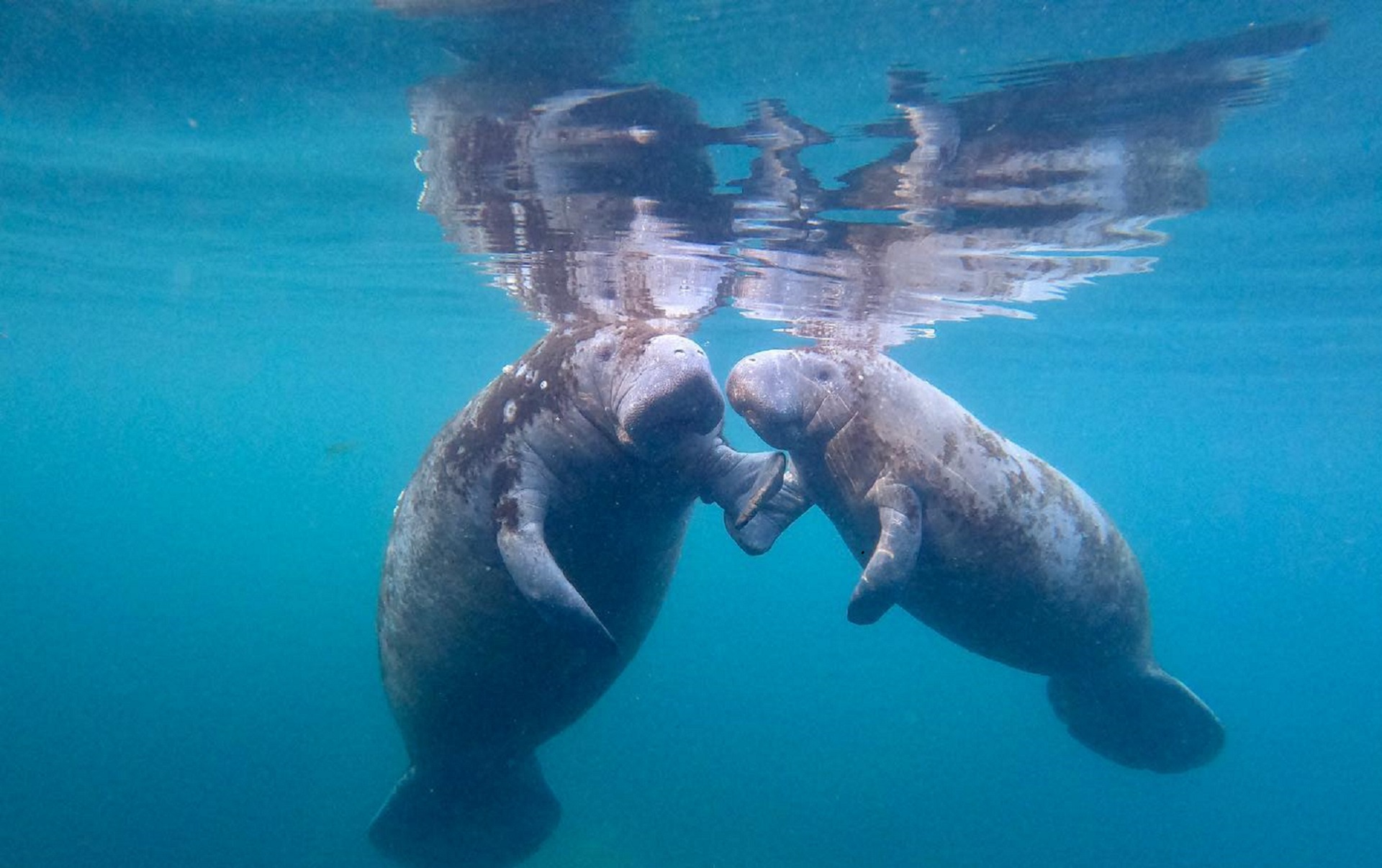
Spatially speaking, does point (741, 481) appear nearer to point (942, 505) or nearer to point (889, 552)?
point (889, 552)

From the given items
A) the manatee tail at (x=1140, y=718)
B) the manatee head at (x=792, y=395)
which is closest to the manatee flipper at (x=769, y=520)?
the manatee head at (x=792, y=395)

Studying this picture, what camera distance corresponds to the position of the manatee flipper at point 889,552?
4.91m

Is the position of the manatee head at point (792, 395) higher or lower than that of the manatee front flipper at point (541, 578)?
higher

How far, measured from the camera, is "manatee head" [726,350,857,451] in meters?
5.67

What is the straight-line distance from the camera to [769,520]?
5039mm

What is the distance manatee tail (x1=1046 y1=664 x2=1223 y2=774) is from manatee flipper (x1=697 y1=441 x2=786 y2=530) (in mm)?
4821

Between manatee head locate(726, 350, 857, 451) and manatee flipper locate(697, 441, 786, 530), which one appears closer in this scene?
manatee flipper locate(697, 441, 786, 530)

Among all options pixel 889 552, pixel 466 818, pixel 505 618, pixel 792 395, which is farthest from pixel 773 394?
pixel 466 818

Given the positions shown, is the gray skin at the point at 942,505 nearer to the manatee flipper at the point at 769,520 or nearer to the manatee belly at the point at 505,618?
the manatee flipper at the point at 769,520

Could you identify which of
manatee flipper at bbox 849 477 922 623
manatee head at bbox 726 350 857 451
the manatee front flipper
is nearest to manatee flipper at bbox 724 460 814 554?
manatee head at bbox 726 350 857 451

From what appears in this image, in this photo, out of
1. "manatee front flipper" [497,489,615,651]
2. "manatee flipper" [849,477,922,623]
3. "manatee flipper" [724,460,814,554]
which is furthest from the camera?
"manatee flipper" [849,477,922,623]

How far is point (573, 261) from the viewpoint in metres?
12.6

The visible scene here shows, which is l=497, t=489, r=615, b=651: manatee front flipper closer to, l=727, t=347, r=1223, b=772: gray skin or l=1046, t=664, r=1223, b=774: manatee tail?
l=727, t=347, r=1223, b=772: gray skin

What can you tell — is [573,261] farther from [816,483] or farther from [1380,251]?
[1380,251]
